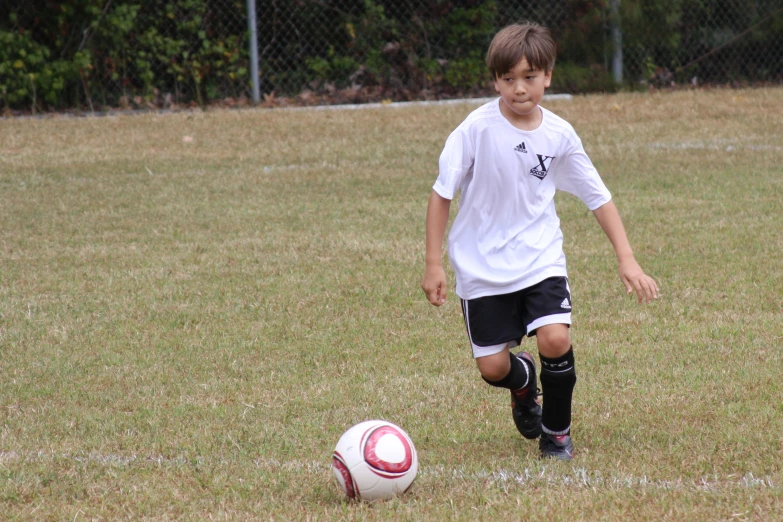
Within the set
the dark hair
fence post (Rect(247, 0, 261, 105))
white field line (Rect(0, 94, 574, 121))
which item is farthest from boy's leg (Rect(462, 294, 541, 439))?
fence post (Rect(247, 0, 261, 105))

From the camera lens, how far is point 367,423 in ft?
10.7

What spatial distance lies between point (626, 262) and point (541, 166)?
0.42 m

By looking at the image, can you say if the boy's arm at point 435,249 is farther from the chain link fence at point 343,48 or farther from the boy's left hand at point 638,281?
the chain link fence at point 343,48

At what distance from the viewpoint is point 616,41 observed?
44.2 ft

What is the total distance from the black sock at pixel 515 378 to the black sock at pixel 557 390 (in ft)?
0.47

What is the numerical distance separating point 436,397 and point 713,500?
130 cm

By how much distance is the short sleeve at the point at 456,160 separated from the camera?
11.1 feet

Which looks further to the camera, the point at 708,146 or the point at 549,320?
the point at 708,146

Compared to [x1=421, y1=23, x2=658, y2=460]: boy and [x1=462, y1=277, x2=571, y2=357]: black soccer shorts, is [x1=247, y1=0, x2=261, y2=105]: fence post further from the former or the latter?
[x1=462, y1=277, x2=571, y2=357]: black soccer shorts

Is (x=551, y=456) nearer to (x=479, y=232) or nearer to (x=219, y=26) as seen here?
(x=479, y=232)

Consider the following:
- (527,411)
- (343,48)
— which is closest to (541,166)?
(527,411)

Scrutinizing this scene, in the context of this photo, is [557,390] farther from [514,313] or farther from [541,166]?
[541,166]

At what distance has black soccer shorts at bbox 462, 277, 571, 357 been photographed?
3365mm

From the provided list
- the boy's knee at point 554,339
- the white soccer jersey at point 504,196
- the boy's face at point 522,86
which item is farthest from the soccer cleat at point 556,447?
the boy's face at point 522,86
